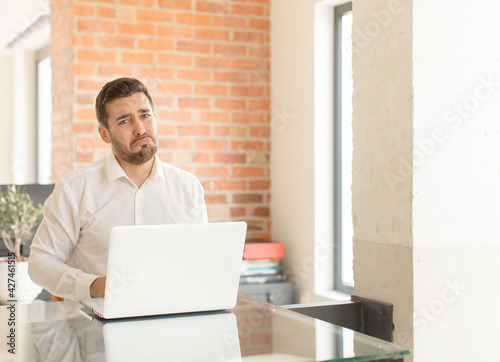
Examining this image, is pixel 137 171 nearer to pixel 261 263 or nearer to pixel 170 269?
pixel 170 269

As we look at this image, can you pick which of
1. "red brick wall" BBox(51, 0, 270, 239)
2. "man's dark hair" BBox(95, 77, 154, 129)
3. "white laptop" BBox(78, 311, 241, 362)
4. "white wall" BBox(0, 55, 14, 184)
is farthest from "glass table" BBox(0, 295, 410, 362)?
"white wall" BBox(0, 55, 14, 184)

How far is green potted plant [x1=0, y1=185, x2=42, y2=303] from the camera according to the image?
324 centimetres

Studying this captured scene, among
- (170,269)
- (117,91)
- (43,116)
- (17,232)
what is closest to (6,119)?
(43,116)

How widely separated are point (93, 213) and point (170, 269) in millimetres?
1029

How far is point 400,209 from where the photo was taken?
2043mm

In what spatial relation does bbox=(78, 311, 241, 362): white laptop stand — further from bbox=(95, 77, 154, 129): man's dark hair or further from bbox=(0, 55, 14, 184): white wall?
bbox=(0, 55, 14, 184): white wall

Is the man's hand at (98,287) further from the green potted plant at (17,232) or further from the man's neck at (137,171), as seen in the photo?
the green potted plant at (17,232)

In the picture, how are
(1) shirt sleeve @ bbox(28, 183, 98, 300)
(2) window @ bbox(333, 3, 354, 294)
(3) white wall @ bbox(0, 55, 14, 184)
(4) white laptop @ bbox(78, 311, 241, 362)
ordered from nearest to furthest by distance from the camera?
(4) white laptop @ bbox(78, 311, 241, 362), (1) shirt sleeve @ bbox(28, 183, 98, 300), (2) window @ bbox(333, 3, 354, 294), (3) white wall @ bbox(0, 55, 14, 184)

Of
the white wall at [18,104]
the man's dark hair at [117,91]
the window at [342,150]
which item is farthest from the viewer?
the white wall at [18,104]

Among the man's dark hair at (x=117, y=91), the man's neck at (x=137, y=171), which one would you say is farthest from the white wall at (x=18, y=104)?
the man's neck at (x=137, y=171)

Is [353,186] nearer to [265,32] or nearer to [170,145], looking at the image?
[170,145]

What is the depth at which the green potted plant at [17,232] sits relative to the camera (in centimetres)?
324
